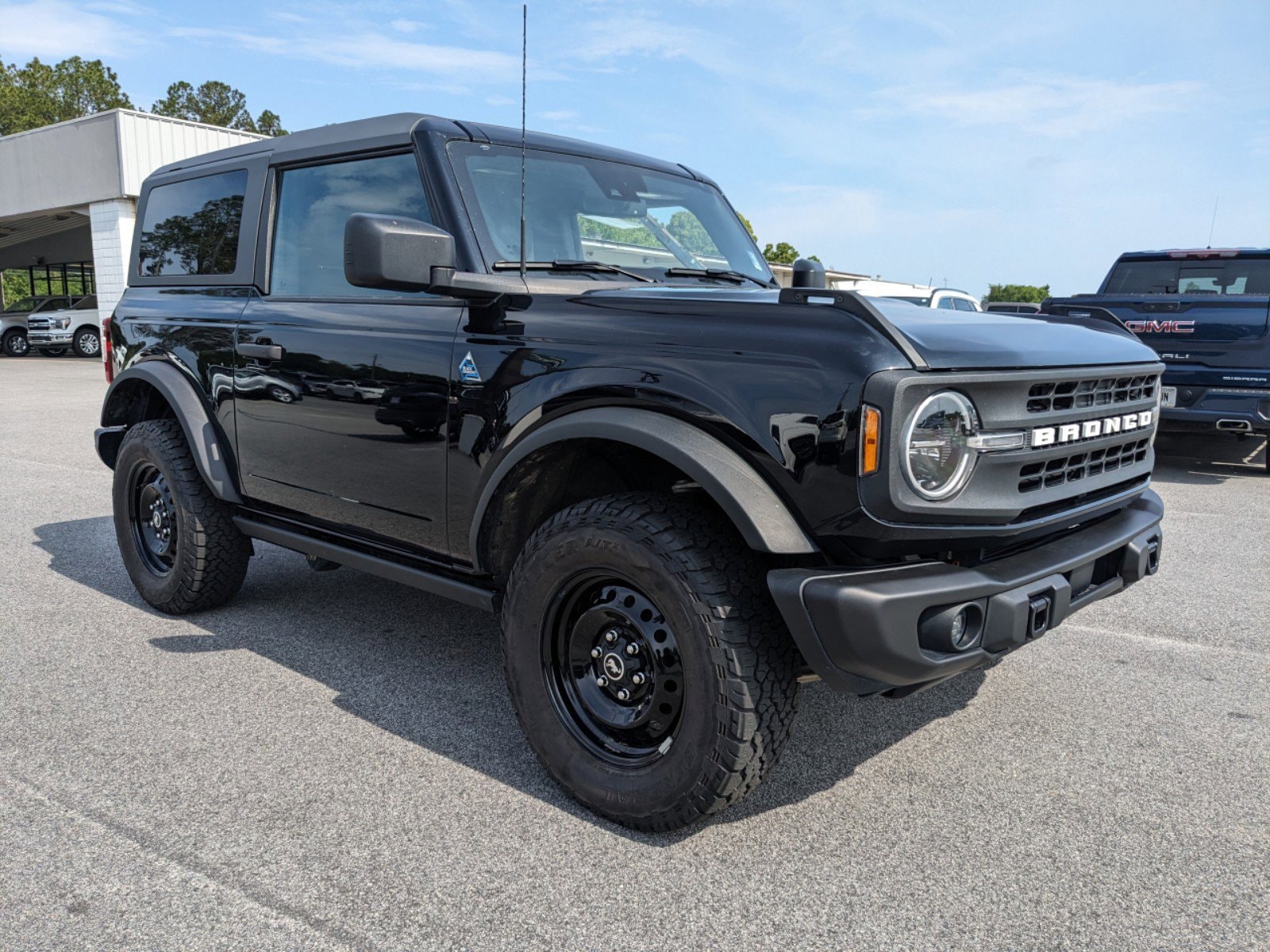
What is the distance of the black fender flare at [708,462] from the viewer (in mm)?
2318

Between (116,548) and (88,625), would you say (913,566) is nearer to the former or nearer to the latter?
(88,625)

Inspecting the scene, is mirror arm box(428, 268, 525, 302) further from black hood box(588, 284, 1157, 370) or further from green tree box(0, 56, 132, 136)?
green tree box(0, 56, 132, 136)

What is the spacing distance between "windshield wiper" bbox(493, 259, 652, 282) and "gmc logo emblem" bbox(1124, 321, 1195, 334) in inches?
253

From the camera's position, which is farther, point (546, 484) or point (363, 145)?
point (363, 145)

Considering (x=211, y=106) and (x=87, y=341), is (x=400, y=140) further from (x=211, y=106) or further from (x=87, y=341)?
(x=211, y=106)

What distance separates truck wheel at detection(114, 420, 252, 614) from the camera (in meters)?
4.18

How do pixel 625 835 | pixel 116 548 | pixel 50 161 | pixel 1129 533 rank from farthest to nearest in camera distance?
pixel 50 161 → pixel 116 548 → pixel 1129 533 → pixel 625 835

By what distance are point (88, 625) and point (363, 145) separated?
7.97 ft

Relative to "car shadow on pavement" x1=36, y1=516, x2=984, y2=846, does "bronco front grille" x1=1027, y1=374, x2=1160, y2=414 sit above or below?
above

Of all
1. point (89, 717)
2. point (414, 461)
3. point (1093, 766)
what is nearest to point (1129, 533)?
point (1093, 766)

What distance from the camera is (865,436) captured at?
2211 mm

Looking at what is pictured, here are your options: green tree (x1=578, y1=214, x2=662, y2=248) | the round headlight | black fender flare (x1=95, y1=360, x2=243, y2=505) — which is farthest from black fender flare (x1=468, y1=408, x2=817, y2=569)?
black fender flare (x1=95, y1=360, x2=243, y2=505)

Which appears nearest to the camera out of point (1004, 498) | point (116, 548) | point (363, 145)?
point (1004, 498)

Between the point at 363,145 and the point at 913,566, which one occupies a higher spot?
the point at 363,145
